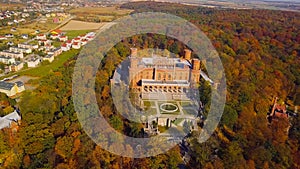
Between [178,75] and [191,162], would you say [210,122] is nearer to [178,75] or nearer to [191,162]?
[191,162]

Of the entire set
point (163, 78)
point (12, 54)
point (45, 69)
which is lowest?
point (45, 69)

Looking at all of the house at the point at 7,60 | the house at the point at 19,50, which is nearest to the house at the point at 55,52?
the house at the point at 19,50

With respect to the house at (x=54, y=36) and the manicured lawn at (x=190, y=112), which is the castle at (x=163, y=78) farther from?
the house at (x=54, y=36)

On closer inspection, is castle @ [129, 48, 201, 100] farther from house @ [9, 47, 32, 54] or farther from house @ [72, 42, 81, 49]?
house @ [9, 47, 32, 54]

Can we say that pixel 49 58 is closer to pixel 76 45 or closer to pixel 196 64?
pixel 76 45

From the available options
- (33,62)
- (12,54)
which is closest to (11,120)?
(33,62)

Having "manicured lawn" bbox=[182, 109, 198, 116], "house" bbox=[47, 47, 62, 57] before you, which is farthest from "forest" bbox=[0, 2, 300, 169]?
"house" bbox=[47, 47, 62, 57]
